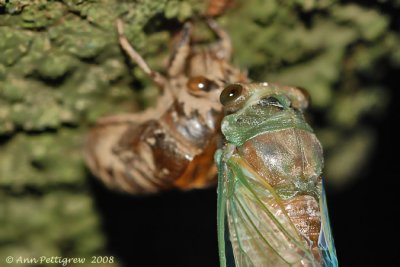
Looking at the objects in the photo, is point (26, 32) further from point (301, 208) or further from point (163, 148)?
point (301, 208)

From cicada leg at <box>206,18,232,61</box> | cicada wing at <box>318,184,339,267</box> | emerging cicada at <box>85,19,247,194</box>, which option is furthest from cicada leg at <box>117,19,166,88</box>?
cicada wing at <box>318,184,339,267</box>

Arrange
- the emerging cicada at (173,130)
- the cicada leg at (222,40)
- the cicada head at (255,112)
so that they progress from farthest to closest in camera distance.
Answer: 1. the cicada leg at (222,40)
2. the emerging cicada at (173,130)
3. the cicada head at (255,112)

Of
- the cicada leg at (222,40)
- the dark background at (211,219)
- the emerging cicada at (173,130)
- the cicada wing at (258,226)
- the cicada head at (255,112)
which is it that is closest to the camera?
the cicada wing at (258,226)

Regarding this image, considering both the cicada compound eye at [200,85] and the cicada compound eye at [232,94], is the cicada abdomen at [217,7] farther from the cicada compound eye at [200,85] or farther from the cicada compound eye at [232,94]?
the cicada compound eye at [232,94]

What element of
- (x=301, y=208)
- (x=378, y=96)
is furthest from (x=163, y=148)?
(x=378, y=96)

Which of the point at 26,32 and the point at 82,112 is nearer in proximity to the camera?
the point at 26,32

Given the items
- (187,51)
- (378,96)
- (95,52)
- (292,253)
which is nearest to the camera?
(292,253)

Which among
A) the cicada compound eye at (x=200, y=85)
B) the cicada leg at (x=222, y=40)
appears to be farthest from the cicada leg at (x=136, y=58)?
the cicada leg at (x=222, y=40)

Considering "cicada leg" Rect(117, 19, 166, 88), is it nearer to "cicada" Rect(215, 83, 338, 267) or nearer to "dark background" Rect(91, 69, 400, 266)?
"cicada" Rect(215, 83, 338, 267)
